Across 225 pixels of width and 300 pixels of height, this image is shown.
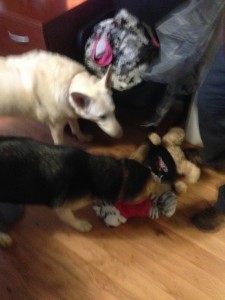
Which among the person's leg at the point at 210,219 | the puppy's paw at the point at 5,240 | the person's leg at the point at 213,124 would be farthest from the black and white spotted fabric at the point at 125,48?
the puppy's paw at the point at 5,240

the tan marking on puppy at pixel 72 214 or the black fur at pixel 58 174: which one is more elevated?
the black fur at pixel 58 174

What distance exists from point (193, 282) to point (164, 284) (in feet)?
0.40

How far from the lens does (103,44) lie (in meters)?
1.56

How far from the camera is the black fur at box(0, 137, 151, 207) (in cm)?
117

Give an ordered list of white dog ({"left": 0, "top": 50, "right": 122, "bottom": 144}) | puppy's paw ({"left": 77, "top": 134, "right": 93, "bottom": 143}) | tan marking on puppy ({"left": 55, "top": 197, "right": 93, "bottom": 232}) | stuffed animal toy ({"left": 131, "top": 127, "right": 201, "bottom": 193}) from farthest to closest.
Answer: puppy's paw ({"left": 77, "top": 134, "right": 93, "bottom": 143}) → stuffed animal toy ({"left": 131, "top": 127, "right": 201, "bottom": 193}) → white dog ({"left": 0, "top": 50, "right": 122, "bottom": 144}) → tan marking on puppy ({"left": 55, "top": 197, "right": 93, "bottom": 232})

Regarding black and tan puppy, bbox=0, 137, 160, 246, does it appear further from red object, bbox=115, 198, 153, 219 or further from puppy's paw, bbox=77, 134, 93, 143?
puppy's paw, bbox=77, 134, 93, 143

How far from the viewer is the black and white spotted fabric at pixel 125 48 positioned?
1.54 metres

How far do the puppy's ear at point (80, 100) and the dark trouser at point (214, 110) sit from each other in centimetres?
47

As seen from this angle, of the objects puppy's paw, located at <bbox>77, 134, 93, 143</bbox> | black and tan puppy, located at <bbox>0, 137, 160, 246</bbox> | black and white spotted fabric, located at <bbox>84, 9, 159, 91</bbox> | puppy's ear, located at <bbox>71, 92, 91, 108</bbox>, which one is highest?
black and white spotted fabric, located at <bbox>84, 9, 159, 91</bbox>

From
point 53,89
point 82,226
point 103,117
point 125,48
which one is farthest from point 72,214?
point 125,48

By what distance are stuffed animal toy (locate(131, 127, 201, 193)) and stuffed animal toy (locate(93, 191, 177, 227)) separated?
3.9 inches

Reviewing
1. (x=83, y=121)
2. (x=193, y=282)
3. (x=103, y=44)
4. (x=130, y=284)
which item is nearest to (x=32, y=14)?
(x=103, y=44)

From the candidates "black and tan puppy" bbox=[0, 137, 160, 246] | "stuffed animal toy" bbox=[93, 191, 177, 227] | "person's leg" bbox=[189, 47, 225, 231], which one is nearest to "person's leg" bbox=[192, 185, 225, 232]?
"person's leg" bbox=[189, 47, 225, 231]

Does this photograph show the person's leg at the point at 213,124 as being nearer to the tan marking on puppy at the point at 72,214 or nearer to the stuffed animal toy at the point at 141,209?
the stuffed animal toy at the point at 141,209
